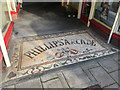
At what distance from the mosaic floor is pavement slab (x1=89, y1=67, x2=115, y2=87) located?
0.53m

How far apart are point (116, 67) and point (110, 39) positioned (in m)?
1.42

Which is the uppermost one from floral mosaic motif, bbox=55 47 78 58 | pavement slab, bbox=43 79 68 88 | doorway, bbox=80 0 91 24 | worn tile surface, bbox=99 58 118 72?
doorway, bbox=80 0 91 24

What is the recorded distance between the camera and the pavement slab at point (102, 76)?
2704 millimetres

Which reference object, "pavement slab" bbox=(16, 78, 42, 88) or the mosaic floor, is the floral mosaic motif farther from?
"pavement slab" bbox=(16, 78, 42, 88)

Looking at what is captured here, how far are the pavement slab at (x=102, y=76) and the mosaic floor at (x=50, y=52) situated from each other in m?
0.53

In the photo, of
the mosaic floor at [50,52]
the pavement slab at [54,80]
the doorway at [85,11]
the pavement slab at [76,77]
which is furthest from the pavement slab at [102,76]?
the doorway at [85,11]

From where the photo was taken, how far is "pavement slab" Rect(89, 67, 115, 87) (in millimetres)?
2704

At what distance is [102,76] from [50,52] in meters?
1.82

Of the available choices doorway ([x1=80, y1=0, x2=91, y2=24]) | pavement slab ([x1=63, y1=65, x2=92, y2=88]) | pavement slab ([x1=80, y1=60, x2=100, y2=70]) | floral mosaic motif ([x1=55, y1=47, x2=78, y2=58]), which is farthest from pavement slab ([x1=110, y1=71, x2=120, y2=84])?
doorway ([x1=80, y1=0, x2=91, y2=24])

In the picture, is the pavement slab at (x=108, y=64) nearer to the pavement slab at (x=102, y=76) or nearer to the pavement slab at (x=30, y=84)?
the pavement slab at (x=102, y=76)

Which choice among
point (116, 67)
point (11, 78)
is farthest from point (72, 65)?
point (11, 78)

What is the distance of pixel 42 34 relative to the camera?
15.6ft

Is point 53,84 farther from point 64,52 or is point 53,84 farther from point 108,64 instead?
point 108,64

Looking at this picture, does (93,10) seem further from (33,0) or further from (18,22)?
(33,0)
